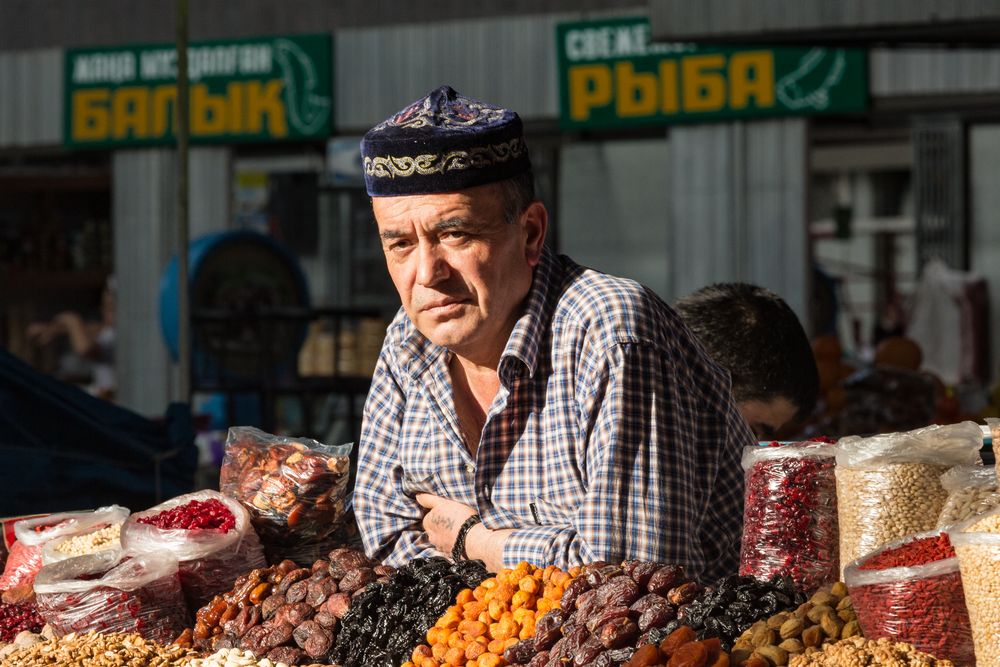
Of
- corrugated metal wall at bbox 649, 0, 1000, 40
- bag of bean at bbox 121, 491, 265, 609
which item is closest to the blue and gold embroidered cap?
bag of bean at bbox 121, 491, 265, 609

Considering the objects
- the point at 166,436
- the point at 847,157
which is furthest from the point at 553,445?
the point at 847,157

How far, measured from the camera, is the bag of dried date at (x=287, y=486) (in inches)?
94.7

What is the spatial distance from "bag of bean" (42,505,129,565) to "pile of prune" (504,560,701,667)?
104cm

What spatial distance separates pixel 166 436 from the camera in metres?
4.39

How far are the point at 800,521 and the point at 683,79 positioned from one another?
7954 millimetres

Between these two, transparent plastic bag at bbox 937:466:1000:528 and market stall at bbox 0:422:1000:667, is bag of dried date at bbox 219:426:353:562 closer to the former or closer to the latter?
market stall at bbox 0:422:1000:667

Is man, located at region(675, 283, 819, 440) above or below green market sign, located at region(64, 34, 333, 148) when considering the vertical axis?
below

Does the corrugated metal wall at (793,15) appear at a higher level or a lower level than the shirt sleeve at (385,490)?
higher

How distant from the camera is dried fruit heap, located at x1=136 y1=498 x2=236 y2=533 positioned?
2.34 meters

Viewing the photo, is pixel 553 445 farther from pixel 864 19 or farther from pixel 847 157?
pixel 847 157

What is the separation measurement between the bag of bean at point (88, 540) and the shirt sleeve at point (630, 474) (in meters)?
0.88

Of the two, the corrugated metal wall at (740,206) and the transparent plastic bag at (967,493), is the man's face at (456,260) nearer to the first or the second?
the transparent plastic bag at (967,493)

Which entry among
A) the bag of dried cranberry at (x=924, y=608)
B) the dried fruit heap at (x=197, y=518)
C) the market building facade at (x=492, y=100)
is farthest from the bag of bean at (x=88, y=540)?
the market building facade at (x=492, y=100)

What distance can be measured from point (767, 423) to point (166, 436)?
7.57 feet
